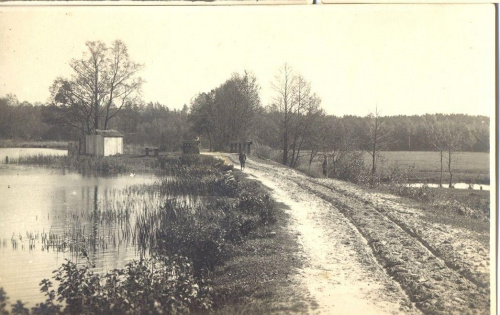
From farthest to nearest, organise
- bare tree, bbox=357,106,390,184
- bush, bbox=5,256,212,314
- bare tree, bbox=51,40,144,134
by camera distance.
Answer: bare tree, bbox=357,106,390,184
bare tree, bbox=51,40,144,134
bush, bbox=5,256,212,314

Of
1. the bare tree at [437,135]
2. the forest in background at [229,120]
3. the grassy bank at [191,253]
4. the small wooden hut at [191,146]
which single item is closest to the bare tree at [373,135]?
the forest in background at [229,120]

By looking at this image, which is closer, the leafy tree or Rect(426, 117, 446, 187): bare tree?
the leafy tree

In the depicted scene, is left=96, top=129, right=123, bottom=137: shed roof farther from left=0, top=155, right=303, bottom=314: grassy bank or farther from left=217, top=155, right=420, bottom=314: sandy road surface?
left=217, top=155, right=420, bottom=314: sandy road surface

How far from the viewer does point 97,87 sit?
4312 millimetres

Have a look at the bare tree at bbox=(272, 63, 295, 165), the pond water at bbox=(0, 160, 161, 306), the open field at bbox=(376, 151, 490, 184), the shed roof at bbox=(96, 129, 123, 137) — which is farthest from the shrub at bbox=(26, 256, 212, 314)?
the open field at bbox=(376, 151, 490, 184)

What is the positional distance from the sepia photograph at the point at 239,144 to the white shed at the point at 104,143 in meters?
0.01

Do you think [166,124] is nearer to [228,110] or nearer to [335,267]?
[228,110]

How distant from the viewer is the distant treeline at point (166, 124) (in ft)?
13.9

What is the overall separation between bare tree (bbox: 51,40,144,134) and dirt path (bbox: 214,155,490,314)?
1298 mm

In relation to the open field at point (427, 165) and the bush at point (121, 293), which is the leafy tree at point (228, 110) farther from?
the bush at point (121, 293)

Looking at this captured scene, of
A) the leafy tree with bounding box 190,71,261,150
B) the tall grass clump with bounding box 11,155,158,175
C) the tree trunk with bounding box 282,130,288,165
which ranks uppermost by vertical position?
the leafy tree with bounding box 190,71,261,150

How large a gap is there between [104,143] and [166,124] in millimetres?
653

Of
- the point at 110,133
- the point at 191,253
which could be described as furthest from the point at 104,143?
the point at 191,253

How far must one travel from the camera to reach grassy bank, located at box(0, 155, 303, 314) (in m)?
3.81
